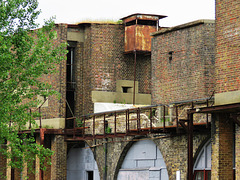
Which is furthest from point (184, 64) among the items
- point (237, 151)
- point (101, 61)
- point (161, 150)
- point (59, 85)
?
point (59, 85)

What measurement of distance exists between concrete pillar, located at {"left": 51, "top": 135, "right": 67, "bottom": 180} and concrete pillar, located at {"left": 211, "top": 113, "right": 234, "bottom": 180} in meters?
13.6

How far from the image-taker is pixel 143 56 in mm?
35156

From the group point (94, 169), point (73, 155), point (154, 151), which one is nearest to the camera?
point (154, 151)

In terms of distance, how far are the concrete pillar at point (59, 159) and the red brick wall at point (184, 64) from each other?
6.45 meters

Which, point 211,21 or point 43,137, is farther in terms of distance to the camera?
point 43,137

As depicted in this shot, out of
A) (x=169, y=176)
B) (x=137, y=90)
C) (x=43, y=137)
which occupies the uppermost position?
(x=137, y=90)

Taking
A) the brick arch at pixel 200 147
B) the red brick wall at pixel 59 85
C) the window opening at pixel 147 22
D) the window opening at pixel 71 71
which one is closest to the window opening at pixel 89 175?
the red brick wall at pixel 59 85

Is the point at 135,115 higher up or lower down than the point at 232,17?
lower down

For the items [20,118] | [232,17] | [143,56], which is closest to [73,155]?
[143,56]

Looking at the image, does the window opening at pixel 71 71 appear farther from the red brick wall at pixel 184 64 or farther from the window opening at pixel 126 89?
the red brick wall at pixel 184 64

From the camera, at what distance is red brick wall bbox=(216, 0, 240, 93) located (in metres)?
20.1

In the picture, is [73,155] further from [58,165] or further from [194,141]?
[194,141]

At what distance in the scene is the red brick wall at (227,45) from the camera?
2008 cm

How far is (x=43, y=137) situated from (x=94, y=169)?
3.27 m
